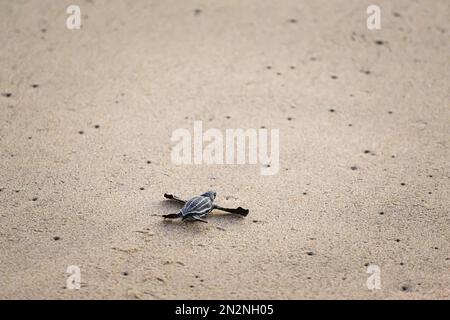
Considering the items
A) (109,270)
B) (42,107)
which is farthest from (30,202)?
(42,107)

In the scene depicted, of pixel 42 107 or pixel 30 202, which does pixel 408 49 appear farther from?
pixel 30 202

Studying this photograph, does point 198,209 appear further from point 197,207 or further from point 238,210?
point 238,210

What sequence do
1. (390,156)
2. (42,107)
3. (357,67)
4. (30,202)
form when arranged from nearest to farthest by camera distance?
1. (30,202)
2. (390,156)
3. (42,107)
4. (357,67)

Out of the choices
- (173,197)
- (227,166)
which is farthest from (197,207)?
(227,166)

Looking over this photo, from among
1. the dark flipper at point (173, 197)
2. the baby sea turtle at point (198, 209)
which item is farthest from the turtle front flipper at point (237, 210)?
the dark flipper at point (173, 197)

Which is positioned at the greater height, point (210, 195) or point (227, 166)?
point (227, 166)

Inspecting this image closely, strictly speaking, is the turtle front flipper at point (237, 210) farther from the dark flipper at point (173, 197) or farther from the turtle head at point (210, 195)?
the dark flipper at point (173, 197)
